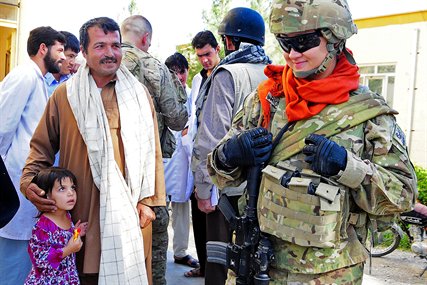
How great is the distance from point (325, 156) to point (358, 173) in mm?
134

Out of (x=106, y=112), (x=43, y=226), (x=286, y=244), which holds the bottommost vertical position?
(x=43, y=226)

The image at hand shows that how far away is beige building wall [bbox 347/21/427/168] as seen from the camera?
10.2 meters

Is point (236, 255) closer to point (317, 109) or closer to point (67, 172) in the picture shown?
point (317, 109)

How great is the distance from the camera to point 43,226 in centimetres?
262

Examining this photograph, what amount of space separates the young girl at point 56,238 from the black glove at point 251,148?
3.64 feet

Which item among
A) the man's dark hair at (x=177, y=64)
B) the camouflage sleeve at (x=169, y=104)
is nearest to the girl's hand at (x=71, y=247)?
the camouflage sleeve at (x=169, y=104)

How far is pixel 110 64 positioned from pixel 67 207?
81 centimetres

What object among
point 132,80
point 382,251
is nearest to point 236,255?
point 132,80

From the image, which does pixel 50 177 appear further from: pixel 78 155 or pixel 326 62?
pixel 326 62

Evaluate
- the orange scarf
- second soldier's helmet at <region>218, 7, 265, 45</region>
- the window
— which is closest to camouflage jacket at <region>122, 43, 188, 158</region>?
second soldier's helmet at <region>218, 7, 265, 45</region>

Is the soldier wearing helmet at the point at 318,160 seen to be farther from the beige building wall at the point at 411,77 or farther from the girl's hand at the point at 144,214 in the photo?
the beige building wall at the point at 411,77

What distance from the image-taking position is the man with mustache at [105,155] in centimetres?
256

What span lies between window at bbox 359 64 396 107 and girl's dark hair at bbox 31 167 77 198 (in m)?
9.36

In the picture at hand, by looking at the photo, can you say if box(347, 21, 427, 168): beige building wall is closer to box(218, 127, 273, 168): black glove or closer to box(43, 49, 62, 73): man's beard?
box(43, 49, 62, 73): man's beard
